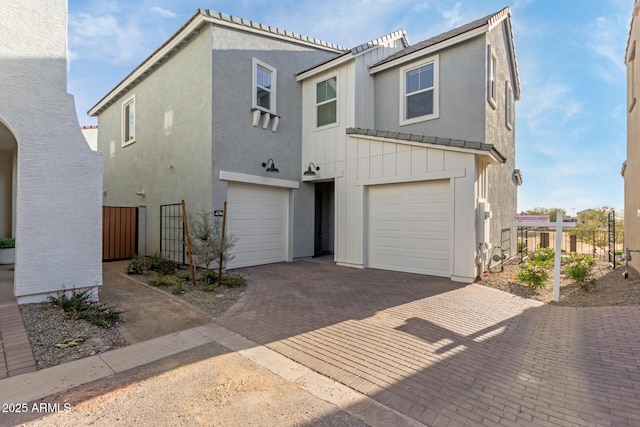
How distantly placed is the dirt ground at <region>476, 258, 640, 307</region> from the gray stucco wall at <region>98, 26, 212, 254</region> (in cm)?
807

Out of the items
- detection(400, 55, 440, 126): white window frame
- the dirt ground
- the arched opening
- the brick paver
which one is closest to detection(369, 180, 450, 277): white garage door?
the dirt ground

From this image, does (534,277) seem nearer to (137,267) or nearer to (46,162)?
(46,162)

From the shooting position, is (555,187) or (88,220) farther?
(555,187)

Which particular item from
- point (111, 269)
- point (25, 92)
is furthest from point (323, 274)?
point (25, 92)

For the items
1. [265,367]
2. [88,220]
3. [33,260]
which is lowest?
[265,367]

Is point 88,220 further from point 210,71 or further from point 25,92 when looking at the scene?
point 210,71

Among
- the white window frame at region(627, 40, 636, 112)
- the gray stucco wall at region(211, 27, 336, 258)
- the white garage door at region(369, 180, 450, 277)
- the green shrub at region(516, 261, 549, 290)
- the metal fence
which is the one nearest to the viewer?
the green shrub at region(516, 261, 549, 290)

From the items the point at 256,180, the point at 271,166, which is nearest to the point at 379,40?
the point at 271,166

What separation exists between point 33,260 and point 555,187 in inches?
858

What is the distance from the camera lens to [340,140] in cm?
1036

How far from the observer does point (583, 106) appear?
43.3 feet

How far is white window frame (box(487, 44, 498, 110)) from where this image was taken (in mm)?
9148

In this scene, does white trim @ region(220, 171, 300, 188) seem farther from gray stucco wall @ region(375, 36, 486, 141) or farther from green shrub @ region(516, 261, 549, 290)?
green shrub @ region(516, 261, 549, 290)

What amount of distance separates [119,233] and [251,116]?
6.56m
